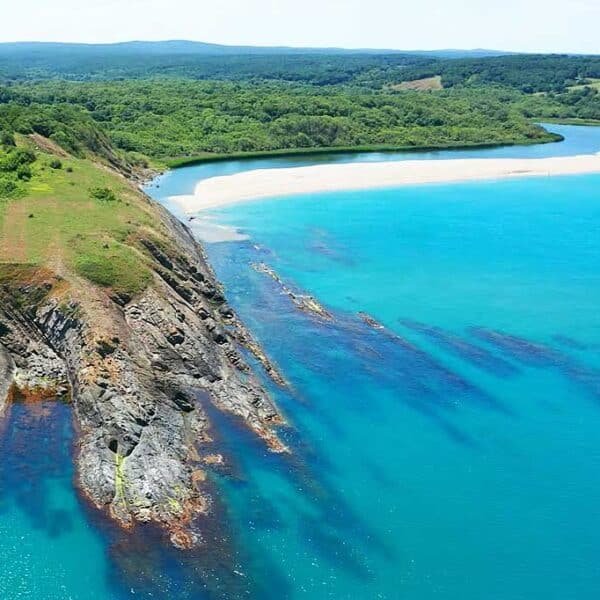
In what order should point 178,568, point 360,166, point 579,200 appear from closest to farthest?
point 178,568, point 579,200, point 360,166

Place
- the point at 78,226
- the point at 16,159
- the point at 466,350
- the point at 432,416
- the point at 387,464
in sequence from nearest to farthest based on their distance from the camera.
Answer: the point at 387,464 < the point at 432,416 < the point at 466,350 < the point at 78,226 < the point at 16,159

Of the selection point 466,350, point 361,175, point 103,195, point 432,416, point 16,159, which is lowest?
point 361,175

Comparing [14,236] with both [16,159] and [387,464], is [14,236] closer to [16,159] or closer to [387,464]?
[16,159]

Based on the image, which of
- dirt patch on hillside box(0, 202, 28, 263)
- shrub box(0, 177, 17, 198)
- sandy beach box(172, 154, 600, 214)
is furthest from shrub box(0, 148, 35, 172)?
sandy beach box(172, 154, 600, 214)

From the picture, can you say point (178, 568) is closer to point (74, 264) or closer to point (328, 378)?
point (328, 378)

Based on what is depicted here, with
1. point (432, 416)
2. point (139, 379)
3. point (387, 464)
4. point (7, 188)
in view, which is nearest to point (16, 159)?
point (7, 188)

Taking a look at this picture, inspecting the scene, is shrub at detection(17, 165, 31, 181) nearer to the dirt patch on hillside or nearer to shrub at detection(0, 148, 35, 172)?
shrub at detection(0, 148, 35, 172)

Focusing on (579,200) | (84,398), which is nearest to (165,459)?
(84,398)
